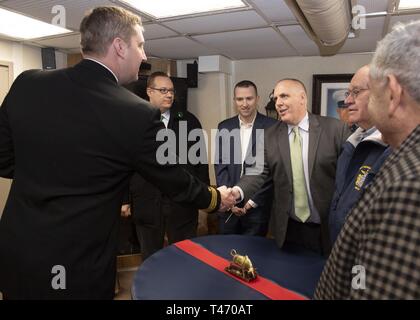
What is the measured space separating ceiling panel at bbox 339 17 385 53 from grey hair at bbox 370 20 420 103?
92.3 inches

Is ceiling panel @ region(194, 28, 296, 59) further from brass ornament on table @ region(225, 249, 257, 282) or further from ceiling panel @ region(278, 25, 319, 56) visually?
brass ornament on table @ region(225, 249, 257, 282)

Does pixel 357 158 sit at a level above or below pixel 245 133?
below

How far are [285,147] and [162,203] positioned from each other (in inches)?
46.9

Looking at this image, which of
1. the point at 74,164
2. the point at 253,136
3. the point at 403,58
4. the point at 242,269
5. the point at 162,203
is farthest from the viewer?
the point at 253,136

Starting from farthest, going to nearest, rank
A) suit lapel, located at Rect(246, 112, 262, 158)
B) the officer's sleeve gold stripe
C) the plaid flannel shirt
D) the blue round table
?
suit lapel, located at Rect(246, 112, 262, 158) < the officer's sleeve gold stripe < the blue round table < the plaid flannel shirt

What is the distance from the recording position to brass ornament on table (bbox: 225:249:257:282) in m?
1.52

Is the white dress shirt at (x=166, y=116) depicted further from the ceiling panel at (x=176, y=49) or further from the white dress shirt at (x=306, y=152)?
the white dress shirt at (x=306, y=152)

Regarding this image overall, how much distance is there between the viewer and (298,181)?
7.61ft

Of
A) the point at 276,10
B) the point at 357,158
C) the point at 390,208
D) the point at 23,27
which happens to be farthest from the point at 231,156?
the point at 390,208

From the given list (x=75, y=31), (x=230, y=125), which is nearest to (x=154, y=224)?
(x=230, y=125)

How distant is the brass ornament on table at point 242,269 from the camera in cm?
152

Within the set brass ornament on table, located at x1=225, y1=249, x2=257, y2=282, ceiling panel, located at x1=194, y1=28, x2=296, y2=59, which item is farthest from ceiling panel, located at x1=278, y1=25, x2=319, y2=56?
brass ornament on table, located at x1=225, y1=249, x2=257, y2=282

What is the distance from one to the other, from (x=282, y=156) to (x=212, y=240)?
813mm

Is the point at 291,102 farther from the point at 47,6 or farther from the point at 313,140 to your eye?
the point at 47,6
